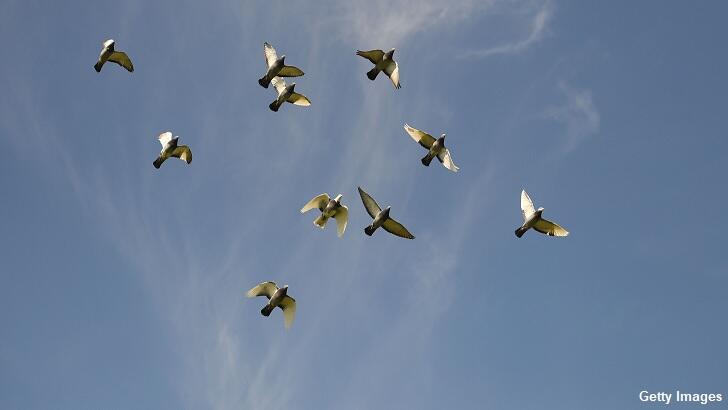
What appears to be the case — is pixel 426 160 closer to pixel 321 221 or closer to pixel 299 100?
pixel 321 221

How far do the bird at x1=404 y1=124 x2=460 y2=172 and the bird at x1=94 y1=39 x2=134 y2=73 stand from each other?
15.7 meters

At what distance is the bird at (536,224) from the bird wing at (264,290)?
1122cm

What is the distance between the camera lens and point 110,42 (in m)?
44.5

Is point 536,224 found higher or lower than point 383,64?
lower

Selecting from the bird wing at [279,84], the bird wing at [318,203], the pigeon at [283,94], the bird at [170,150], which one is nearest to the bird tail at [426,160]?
the bird wing at [318,203]

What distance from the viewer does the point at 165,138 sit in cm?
4353

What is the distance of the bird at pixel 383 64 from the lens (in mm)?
41406

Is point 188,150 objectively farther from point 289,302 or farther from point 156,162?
point 289,302

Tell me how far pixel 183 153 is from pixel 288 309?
33.7 ft

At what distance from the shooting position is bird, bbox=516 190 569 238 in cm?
3980

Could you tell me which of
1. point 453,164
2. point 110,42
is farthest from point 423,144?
point 110,42

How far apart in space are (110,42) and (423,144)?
16.8m

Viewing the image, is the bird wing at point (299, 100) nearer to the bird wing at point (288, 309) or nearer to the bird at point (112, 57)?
the bird at point (112, 57)

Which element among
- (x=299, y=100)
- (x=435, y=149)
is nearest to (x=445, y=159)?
(x=435, y=149)
